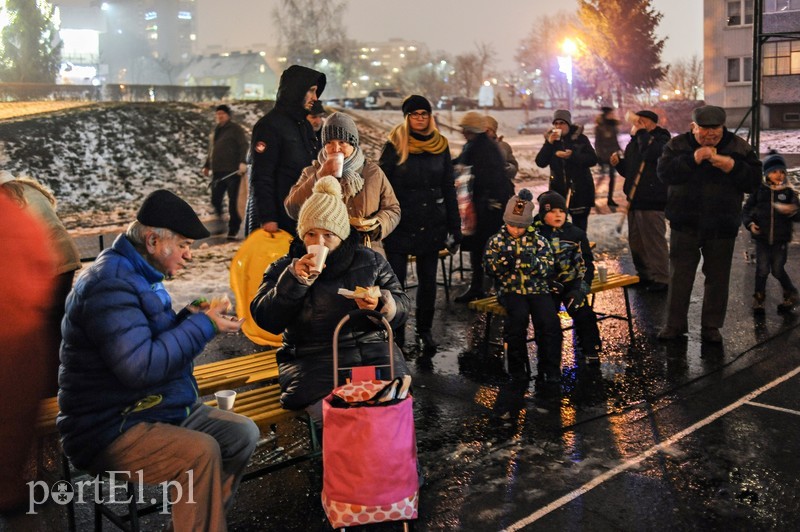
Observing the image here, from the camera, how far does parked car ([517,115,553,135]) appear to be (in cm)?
3195

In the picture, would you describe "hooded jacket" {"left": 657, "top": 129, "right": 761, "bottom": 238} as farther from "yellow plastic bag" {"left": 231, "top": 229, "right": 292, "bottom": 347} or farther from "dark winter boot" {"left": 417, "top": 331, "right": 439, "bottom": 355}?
"yellow plastic bag" {"left": 231, "top": 229, "right": 292, "bottom": 347}

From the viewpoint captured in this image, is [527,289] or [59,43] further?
[59,43]

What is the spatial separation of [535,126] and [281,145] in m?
26.8

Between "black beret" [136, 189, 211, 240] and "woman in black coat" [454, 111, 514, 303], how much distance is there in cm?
570

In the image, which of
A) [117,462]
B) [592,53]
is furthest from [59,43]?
[592,53]

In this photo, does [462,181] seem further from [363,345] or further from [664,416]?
[363,345]

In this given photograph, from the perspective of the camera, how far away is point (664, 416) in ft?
18.8

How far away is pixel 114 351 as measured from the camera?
335 centimetres

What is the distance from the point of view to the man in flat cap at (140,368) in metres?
3.40

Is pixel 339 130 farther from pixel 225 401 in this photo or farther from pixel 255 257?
pixel 225 401

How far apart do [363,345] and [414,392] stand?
1965mm

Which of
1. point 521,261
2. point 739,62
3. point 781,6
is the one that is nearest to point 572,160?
point 521,261

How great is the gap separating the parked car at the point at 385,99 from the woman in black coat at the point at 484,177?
33.9 metres

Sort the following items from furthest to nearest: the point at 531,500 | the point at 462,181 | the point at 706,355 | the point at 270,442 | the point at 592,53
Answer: the point at 592,53, the point at 462,181, the point at 706,355, the point at 270,442, the point at 531,500
